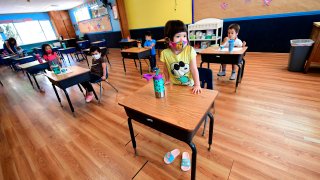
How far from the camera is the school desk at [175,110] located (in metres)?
0.90

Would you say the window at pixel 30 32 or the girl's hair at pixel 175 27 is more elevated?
the window at pixel 30 32

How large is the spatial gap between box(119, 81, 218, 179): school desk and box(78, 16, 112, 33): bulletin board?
29.1 feet

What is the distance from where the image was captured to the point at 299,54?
298cm

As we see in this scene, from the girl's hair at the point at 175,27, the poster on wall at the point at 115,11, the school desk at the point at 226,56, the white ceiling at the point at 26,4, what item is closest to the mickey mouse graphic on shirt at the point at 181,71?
the girl's hair at the point at 175,27

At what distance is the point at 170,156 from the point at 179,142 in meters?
0.26

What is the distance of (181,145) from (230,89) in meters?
1.63

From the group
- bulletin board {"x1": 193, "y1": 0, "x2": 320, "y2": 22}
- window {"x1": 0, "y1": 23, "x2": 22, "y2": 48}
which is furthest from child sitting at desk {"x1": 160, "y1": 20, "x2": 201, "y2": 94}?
window {"x1": 0, "y1": 23, "x2": 22, "y2": 48}

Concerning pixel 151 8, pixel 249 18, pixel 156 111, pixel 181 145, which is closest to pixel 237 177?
pixel 181 145

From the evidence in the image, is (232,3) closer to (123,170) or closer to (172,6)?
(172,6)

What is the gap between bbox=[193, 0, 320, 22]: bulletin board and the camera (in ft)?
12.3

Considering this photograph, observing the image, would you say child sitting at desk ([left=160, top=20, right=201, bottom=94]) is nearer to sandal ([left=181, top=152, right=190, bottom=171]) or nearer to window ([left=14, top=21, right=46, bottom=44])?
sandal ([left=181, top=152, right=190, bottom=171])

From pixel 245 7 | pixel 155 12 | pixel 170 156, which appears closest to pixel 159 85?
pixel 170 156

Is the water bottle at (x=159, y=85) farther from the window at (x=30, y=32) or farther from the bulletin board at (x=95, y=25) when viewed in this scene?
the window at (x=30, y=32)

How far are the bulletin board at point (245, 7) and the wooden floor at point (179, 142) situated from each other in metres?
1.99
